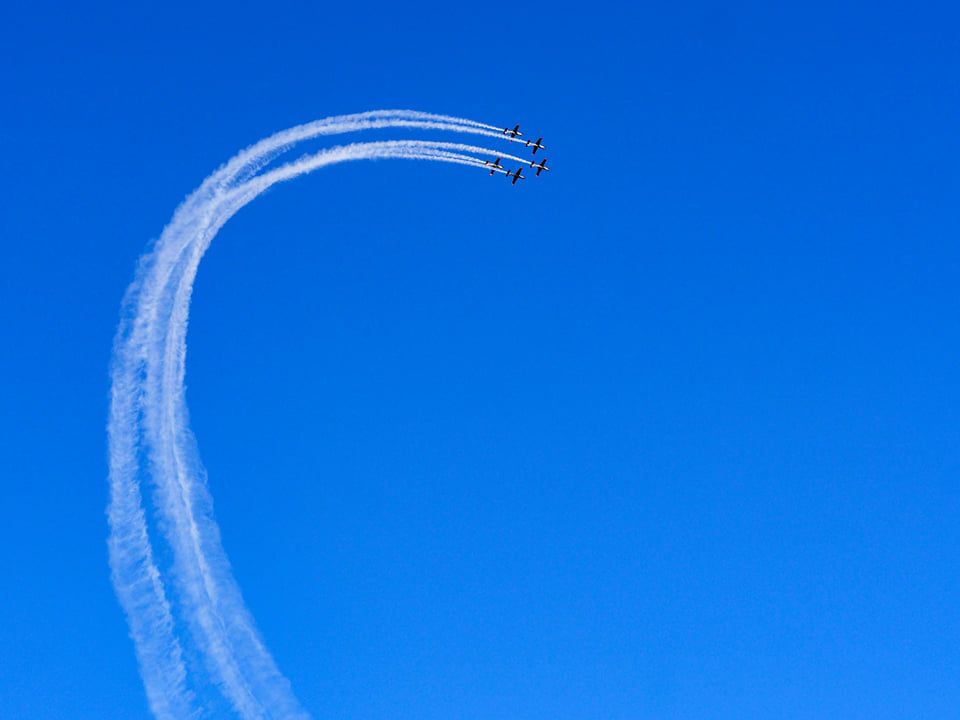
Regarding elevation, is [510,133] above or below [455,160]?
above

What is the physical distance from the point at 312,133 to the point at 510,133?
25723 millimetres

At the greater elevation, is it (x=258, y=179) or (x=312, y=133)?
(x=312, y=133)

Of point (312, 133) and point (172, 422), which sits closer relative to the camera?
point (172, 422)

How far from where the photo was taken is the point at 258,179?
Answer: 79125mm

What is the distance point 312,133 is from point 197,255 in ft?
43.7

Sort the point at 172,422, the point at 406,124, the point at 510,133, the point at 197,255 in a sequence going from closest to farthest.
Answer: the point at 172,422 → the point at 197,255 → the point at 406,124 → the point at 510,133

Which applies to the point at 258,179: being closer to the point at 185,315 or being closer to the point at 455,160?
the point at 185,315

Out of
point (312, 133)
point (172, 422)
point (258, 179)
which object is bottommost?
point (172, 422)

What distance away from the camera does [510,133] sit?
10175cm

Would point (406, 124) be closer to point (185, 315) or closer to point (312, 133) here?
point (312, 133)

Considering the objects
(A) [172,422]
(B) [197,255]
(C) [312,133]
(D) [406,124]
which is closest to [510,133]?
(D) [406,124]

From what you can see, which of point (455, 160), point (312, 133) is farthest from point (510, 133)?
point (312, 133)

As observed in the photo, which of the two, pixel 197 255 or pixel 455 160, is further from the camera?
pixel 455 160

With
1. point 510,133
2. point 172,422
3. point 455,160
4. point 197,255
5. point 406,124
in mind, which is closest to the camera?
point 172,422
